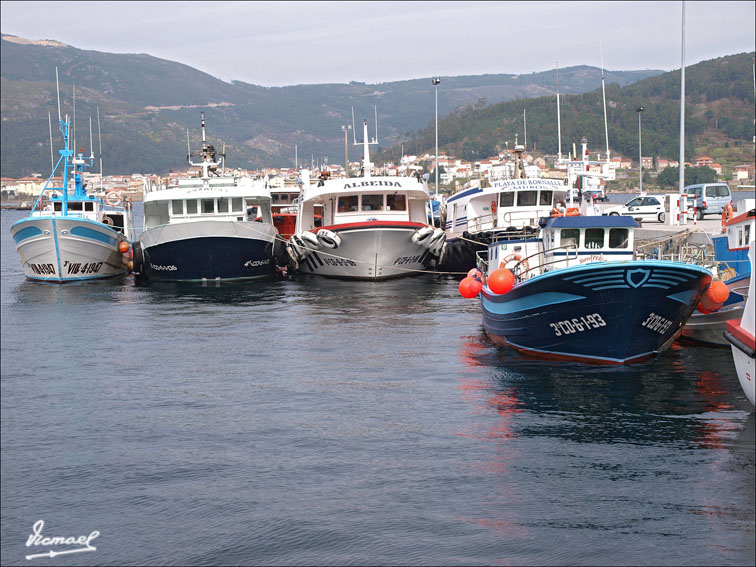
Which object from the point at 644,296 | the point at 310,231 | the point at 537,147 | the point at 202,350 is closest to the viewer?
the point at 644,296

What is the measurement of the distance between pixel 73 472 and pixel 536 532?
595cm

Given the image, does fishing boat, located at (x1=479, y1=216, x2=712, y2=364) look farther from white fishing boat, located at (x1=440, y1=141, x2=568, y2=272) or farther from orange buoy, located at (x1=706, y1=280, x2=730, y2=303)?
white fishing boat, located at (x1=440, y1=141, x2=568, y2=272)

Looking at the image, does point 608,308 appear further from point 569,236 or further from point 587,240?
point 569,236

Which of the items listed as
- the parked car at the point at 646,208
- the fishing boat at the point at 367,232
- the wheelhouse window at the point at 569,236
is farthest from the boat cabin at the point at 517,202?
the wheelhouse window at the point at 569,236

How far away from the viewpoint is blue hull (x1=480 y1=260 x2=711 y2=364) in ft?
53.4

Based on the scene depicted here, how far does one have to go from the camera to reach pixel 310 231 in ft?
116

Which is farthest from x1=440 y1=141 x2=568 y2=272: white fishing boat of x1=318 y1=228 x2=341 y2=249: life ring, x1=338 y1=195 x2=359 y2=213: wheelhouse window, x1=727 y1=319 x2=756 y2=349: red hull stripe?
x1=727 y1=319 x2=756 y2=349: red hull stripe

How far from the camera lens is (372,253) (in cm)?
3341

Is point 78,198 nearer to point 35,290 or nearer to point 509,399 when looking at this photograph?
point 35,290

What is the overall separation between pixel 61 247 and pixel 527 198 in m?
19.4

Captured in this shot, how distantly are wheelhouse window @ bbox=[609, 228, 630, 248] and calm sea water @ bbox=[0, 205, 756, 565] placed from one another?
2.71 meters

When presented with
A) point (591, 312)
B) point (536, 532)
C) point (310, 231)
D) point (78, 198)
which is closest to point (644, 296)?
point (591, 312)

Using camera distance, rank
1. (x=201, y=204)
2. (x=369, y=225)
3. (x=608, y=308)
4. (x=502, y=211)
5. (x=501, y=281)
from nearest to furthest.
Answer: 1. (x=608, y=308)
2. (x=501, y=281)
3. (x=369, y=225)
4. (x=201, y=204)
5. (x=502, y=211)

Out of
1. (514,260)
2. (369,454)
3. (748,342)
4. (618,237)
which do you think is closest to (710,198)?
(514,260)
